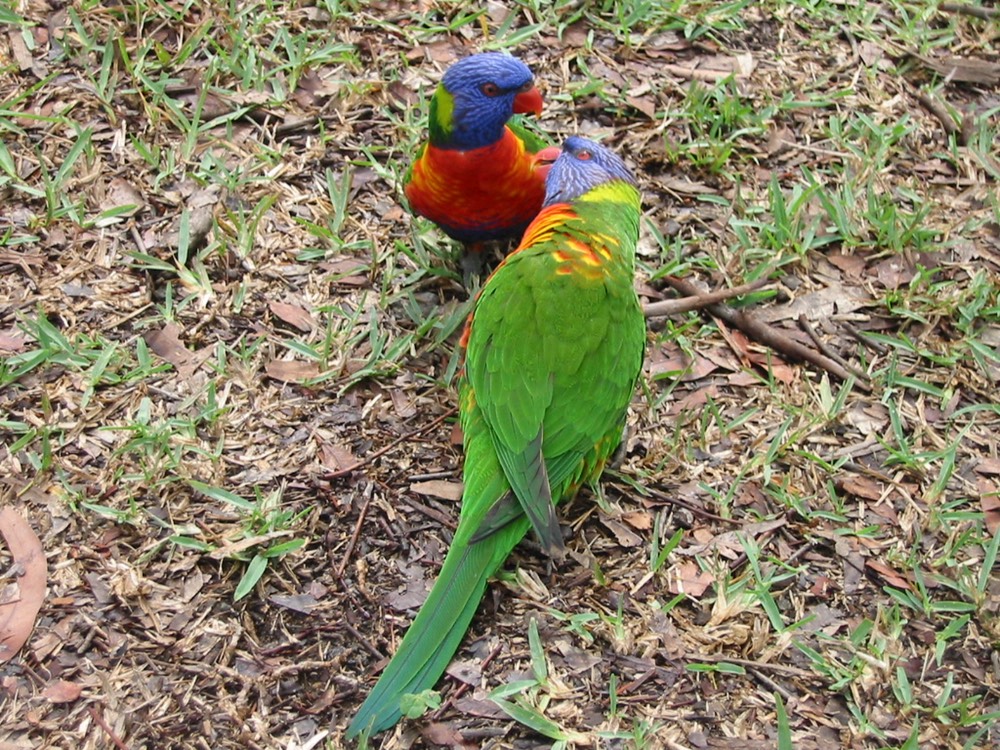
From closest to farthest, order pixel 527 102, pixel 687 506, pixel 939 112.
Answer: pixel 687 506 → pixel 527 102 → pixel 939 112

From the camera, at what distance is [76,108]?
361 centimetres

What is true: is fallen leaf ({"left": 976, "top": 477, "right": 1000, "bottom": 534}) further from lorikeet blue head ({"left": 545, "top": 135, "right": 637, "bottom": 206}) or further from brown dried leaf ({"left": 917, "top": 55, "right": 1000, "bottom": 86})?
brown dried leaf ({"left": 917, "top": 55, "right": 1000, "bottom": 86})

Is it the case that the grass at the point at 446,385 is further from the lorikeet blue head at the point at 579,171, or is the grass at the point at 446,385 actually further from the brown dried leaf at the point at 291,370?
the lorikeet blue head at the point at 579,171

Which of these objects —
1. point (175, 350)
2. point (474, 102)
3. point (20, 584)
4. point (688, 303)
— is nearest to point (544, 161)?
point (474, 102)

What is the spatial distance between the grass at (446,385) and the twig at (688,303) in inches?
2.2

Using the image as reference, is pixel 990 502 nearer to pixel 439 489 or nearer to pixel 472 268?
pixel 439 489

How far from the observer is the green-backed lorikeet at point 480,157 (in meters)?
3.10

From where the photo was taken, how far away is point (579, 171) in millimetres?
3154

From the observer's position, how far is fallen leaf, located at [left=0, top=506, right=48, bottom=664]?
248 cm

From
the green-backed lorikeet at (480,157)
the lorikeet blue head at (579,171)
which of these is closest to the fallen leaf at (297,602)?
the green-backed lorikeet at (480,157)

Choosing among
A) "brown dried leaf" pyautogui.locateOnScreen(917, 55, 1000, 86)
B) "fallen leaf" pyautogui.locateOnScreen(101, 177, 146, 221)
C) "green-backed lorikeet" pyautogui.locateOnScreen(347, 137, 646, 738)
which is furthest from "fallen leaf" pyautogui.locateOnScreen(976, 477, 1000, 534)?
"fallen leaf" pyautogui.locateOnScreen(101, 177, 146, 221)

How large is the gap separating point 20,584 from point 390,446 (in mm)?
1029

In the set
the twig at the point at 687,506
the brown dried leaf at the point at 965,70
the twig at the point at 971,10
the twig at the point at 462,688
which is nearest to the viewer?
the twig at the point at 462,688

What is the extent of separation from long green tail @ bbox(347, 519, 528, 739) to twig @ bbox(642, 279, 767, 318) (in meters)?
1.06
